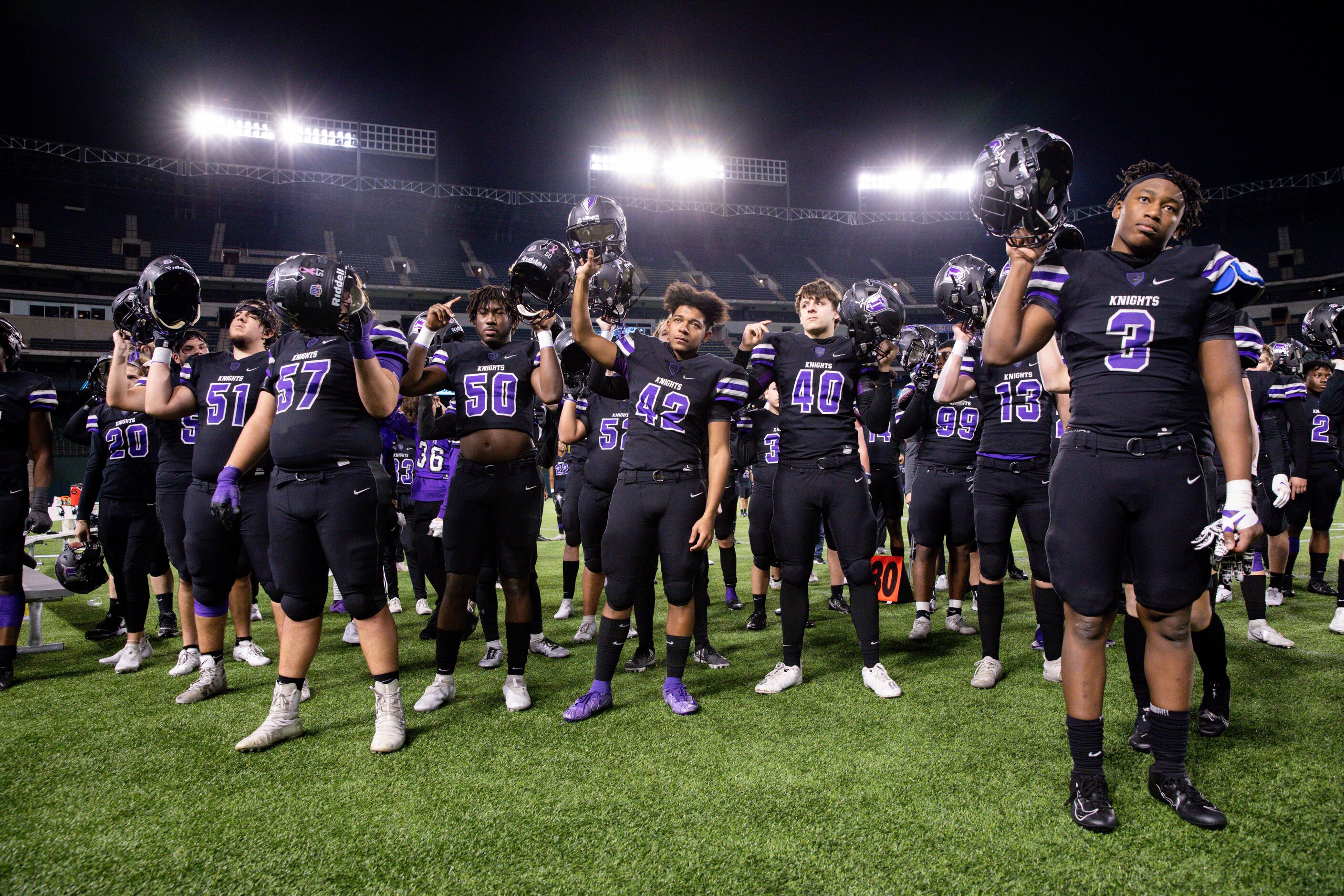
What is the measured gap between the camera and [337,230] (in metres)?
37.5

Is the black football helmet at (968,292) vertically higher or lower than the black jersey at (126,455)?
higher

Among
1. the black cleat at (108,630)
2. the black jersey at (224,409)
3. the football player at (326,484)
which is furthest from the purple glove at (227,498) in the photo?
the black cleat at (108,630)

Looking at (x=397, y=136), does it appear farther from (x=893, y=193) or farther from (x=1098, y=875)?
(x=1098, y=875)

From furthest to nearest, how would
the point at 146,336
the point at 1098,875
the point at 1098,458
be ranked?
the point at 146,336
the point at 1098,458
the point at 1098,875

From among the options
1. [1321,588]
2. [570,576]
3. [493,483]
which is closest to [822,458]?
[493,483]

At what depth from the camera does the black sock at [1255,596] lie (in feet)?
17.2

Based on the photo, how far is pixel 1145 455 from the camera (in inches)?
107

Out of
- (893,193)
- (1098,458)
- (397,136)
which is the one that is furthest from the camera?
(893,193)

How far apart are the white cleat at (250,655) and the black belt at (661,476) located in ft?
10.6

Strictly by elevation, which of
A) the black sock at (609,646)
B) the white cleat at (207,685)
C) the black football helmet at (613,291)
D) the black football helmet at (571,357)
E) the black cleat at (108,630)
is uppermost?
the black football helmet at (613,291)

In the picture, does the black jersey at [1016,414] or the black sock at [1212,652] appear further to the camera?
the black jersey at [1016,414]

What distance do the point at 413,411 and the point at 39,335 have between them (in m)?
31.7

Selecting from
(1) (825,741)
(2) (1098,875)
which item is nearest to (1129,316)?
(2) (1098,875)

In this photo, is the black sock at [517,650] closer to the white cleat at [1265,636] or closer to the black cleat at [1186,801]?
the black cleat at [1186,801]
